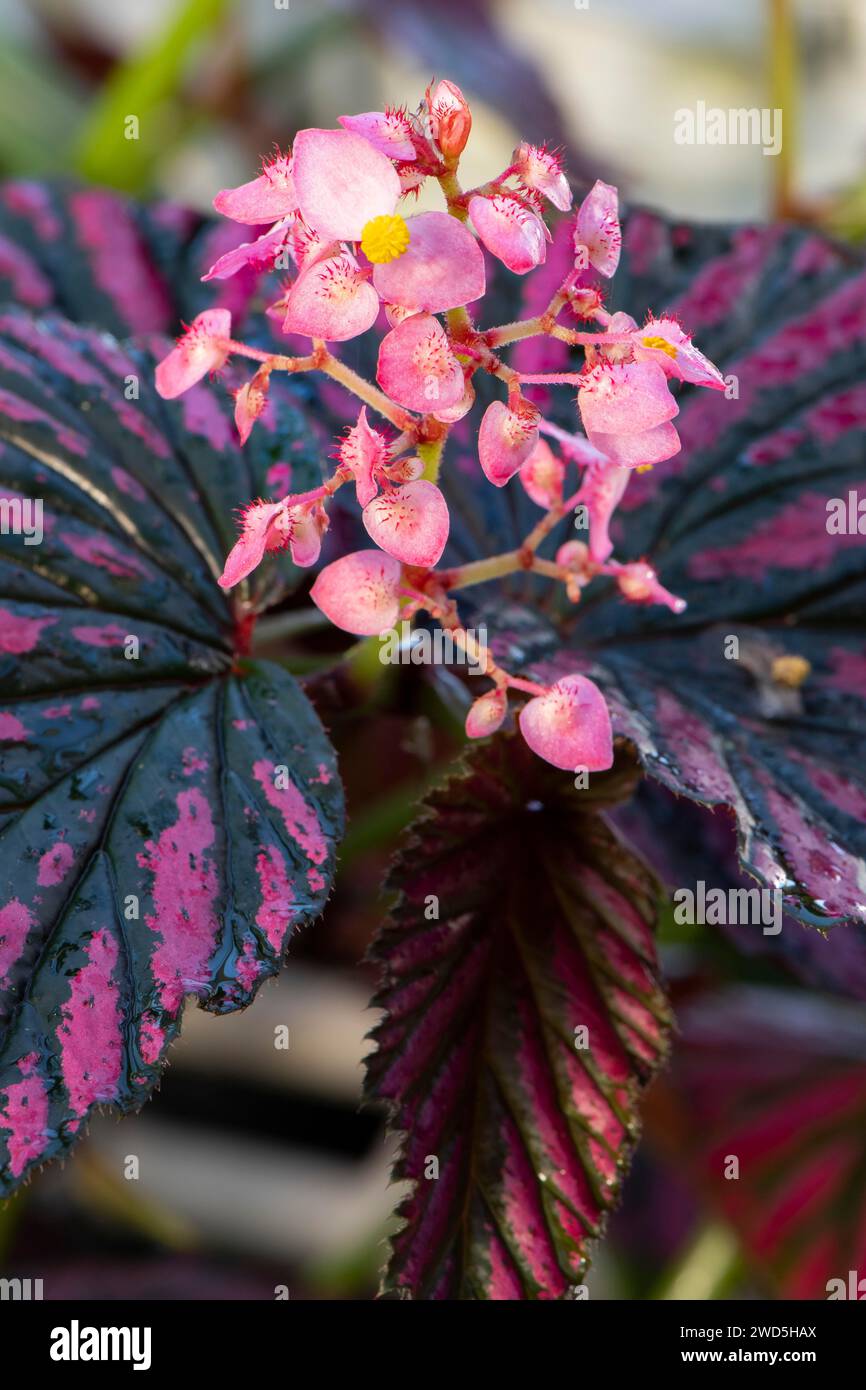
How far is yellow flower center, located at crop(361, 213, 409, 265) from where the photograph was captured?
0.30 meters

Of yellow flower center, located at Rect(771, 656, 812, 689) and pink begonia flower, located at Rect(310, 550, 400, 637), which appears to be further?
yellow flower center, located at Rect(771, 656, 812, 689)

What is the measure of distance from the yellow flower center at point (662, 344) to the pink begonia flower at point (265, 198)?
10cm

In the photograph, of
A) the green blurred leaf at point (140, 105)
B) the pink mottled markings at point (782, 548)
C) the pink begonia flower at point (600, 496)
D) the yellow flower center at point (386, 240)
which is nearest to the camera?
the yellow flower center at point (386, 240)

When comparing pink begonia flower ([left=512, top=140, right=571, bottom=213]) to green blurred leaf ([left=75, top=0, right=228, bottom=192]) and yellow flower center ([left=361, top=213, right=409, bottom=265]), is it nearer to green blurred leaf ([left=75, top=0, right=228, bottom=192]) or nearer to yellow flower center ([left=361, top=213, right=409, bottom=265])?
yellow flower center ([left=361, top=213, right=409, bottom=265])

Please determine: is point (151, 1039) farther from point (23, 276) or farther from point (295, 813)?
point (23, 276)

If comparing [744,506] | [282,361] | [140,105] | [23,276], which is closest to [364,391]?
[282,361]

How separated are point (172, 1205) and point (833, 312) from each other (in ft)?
2.77

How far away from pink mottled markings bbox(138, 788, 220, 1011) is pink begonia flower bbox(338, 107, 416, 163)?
19 cm

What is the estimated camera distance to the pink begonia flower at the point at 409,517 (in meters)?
0.34

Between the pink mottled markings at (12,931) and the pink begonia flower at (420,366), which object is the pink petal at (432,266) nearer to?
the pink begonia flower at (420,366)

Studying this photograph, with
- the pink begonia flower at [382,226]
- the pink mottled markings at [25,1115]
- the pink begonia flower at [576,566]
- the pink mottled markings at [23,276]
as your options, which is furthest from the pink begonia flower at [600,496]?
the pink mottled markings at [23,276]

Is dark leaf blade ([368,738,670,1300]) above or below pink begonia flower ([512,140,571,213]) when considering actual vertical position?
below

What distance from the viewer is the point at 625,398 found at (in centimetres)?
33

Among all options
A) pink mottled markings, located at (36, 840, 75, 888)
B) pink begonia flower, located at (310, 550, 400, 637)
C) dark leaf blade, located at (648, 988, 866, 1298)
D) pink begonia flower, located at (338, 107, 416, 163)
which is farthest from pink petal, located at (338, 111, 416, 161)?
dark leaf blade, located at (648, 988, 866, 1298)
